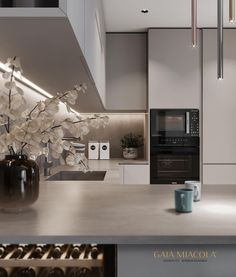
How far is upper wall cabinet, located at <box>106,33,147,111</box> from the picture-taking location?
4242 mm

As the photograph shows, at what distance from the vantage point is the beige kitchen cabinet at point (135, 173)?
Answer: 3977mm

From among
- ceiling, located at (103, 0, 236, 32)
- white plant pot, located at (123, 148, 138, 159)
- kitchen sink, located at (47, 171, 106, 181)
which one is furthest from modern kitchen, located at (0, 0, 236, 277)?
white plant pot, located at (123, 148, 138, 159)

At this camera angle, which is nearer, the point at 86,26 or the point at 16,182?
the point at 16,182

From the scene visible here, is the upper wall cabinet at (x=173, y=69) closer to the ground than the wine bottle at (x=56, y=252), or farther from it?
farther from it

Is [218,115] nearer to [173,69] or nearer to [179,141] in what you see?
[179,141]

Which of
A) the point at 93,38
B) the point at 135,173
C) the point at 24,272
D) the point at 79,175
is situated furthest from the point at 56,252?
the point at 135,173

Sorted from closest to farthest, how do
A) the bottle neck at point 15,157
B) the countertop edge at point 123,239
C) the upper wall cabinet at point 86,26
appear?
1. the countertop edge at point 123,239
2. the upper wall cabinet at point 86,26
3. the bottle neck at point 15,157

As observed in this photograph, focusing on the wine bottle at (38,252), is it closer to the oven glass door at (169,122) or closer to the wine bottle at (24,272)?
the wine bottle at (24,272)

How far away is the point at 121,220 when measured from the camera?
4.00ft

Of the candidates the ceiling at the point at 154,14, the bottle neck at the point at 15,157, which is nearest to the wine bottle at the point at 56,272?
the bottle neck at the point at 15,157

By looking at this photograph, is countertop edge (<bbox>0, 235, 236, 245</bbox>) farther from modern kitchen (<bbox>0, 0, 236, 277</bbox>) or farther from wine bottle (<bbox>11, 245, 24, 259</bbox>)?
wine bottle (<bbox>11, 245, 24, 259</bbox>)

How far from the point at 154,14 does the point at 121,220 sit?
2.91 metres

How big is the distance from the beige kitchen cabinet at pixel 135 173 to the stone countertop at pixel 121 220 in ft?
7.14

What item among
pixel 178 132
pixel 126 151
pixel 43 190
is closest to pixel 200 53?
pixel 178 132
